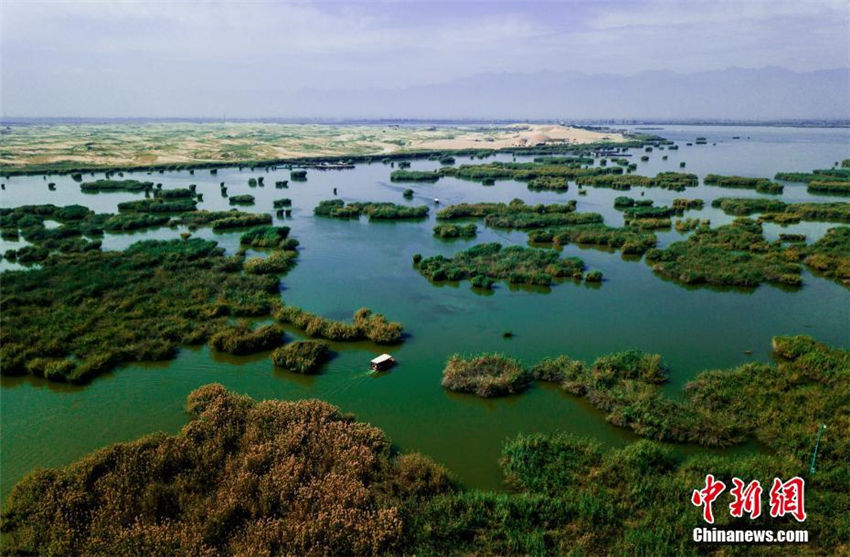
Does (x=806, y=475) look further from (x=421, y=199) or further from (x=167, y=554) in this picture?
(x=421, y=199)

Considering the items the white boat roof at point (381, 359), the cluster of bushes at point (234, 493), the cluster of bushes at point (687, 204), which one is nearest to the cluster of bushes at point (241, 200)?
the white boat roof at point (381, 359)

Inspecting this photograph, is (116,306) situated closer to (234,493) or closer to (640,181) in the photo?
(234,493)

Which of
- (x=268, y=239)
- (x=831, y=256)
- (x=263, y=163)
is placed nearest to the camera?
(x=831, y=256)

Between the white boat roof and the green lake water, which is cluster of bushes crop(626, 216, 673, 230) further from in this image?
the white boat roof

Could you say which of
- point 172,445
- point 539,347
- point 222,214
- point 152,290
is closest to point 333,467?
point 172,445

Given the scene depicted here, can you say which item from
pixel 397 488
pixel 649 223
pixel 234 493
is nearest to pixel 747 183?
pixel 649 223

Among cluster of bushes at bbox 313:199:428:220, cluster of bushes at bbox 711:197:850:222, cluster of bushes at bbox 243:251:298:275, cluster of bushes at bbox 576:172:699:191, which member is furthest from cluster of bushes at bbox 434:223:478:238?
cluster of bushes at bbox 576:172:699:191

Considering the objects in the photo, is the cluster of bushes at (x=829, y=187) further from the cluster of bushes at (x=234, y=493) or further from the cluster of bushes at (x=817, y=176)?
the cluster of bushes at (x=234, y=493)
